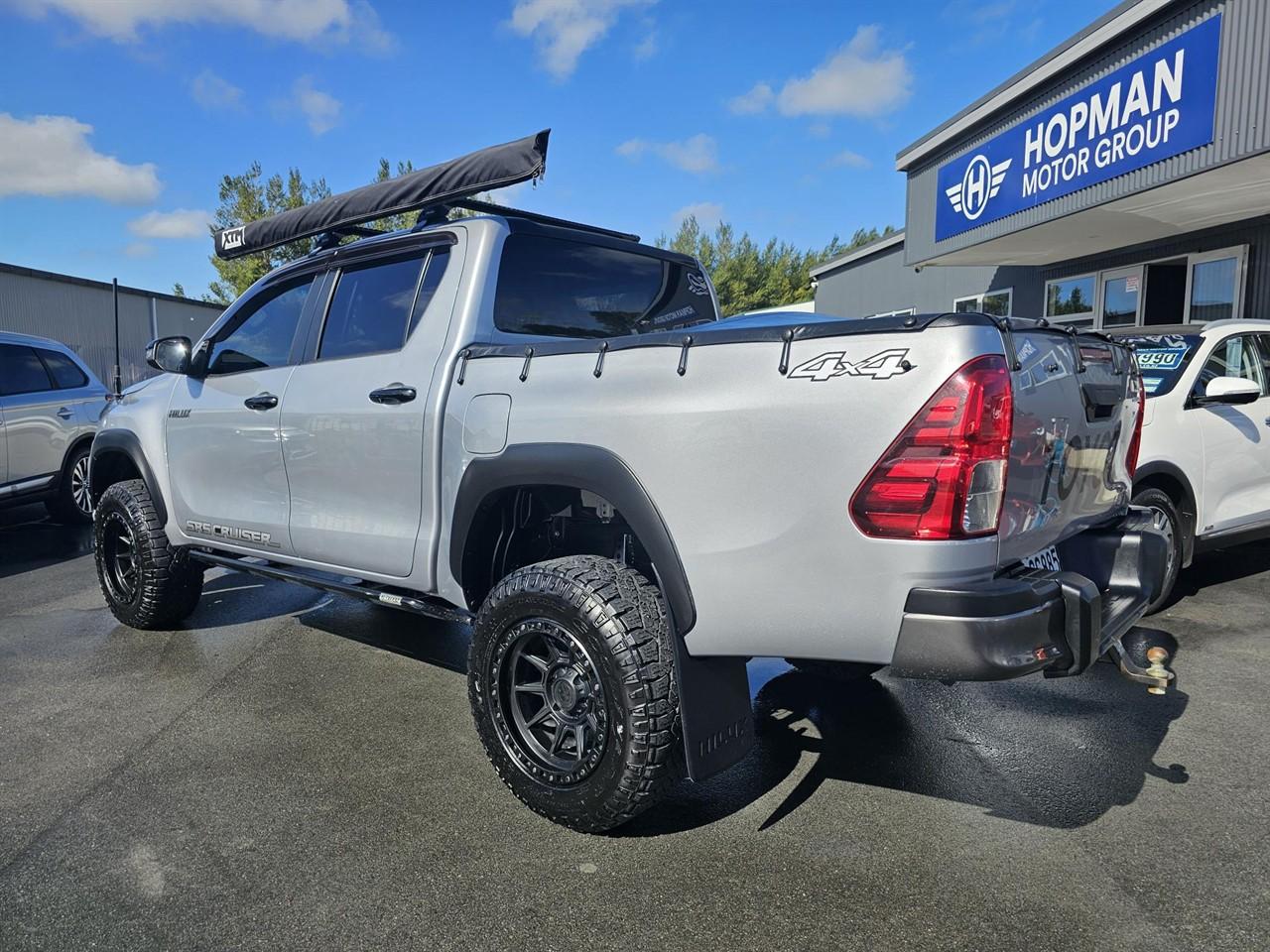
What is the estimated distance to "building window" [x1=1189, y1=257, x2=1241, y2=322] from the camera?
10.5 meters

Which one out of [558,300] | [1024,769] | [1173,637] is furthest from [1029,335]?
[1173,637]

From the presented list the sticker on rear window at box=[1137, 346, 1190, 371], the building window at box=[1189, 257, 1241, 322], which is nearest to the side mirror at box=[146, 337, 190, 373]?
the sticker on rear window at box=[1137, 346, 1190, 371]

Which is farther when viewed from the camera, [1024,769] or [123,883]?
[1024,769]

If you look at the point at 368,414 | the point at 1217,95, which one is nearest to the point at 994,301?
Result: the point at 1217,95

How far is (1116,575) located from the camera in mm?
2990

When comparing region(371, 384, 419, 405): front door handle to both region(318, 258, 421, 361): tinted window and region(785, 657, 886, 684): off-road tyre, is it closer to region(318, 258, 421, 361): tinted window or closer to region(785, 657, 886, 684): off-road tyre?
region(318, 258, 421, 361): tinted window

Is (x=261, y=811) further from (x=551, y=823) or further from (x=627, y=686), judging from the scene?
(x=627, y=686)

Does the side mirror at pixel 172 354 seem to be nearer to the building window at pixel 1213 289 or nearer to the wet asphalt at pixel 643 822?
the wet asphalt at pixel 643 822

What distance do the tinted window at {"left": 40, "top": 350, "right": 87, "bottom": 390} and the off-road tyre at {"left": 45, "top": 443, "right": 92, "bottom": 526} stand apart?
61 centimetres

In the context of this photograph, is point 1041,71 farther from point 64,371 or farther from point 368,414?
point 64,371

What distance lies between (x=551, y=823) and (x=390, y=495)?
1375 mm

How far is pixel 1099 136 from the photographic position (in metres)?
10.2

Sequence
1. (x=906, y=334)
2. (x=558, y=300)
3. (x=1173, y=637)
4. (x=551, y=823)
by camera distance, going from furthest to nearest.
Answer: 1. (x=1173, y=637)
2. (x=558, y=300)
3. (x=551, y=823)
4. (x=906, y=334)

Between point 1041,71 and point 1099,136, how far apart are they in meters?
1.48
